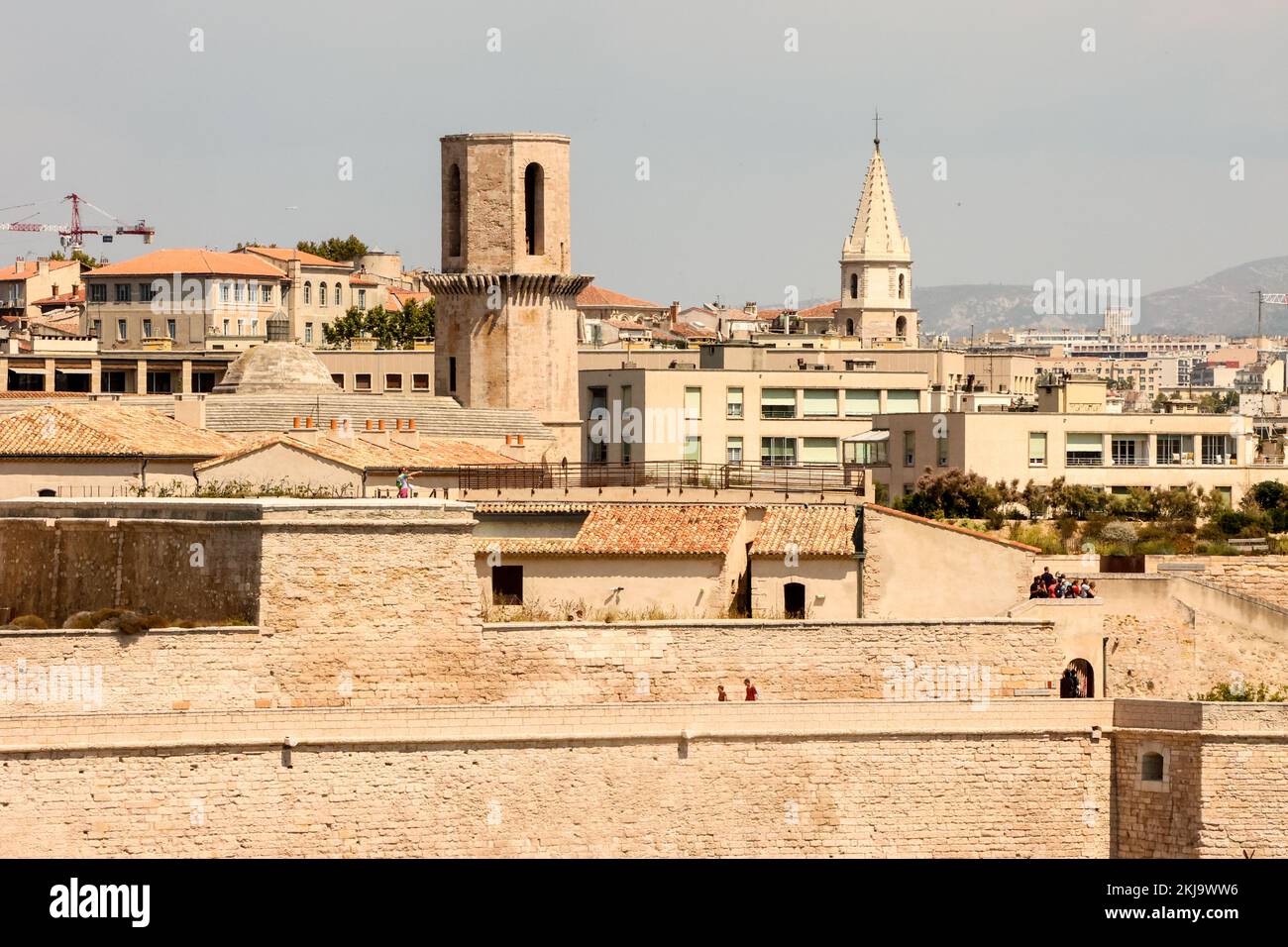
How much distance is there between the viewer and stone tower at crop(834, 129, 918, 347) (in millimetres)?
123562

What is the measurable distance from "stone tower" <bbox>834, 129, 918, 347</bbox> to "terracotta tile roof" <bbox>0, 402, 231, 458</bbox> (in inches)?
3167

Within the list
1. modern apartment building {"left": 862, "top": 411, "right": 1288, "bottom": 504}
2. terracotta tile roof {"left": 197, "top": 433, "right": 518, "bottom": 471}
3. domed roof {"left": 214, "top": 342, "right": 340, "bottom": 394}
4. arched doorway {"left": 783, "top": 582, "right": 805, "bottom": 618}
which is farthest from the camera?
modern apartment building {"left": 862, "top": 411, "right": 1288, "bottom": 504}

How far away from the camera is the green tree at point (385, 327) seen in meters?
105

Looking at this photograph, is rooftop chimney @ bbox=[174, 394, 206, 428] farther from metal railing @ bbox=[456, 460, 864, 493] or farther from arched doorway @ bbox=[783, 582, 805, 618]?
arched doorway @ bbox=[783, 582, 805, 618]

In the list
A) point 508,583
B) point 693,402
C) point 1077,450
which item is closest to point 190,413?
point 508,583

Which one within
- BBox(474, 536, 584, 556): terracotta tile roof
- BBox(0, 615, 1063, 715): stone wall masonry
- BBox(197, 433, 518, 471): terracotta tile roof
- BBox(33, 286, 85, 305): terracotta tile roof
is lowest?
BBox(0, 615, 1063, 715): stone wall masonry

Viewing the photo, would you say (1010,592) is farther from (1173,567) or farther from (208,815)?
(208,815)

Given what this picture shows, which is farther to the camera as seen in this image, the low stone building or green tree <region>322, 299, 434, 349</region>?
green tree <region>322, 299, 434, 349</region>

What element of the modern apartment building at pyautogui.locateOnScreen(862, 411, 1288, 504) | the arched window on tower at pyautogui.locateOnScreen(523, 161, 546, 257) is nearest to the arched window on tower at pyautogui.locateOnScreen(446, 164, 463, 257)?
the arched window on tower at pyautogui.locateOnScreen(523, 161, 546, 257)

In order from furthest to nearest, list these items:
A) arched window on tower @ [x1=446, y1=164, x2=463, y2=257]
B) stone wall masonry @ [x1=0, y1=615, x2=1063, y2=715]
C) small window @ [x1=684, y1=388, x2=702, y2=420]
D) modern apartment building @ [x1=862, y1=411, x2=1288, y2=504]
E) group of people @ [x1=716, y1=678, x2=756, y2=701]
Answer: small window @ [x1=684, y1=388, x2=702, y2=420], modern apartment building @ [x1=862, y1=411, x2=1288, y2=504], arched window on tower @ [x1=446, y1=164, x2=463, y2=257], group of people @ [x1=716, y1=678, x2=756, y2=701], stone wall masonry @ [x1=0, y1=615, x2=1063, y2=715]

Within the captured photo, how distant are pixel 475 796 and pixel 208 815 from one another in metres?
3.40

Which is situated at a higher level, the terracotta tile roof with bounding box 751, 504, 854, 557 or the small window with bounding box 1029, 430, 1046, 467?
the small window with bounding box 1029, 430, 1046, 467

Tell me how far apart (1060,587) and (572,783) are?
29.2 feet
